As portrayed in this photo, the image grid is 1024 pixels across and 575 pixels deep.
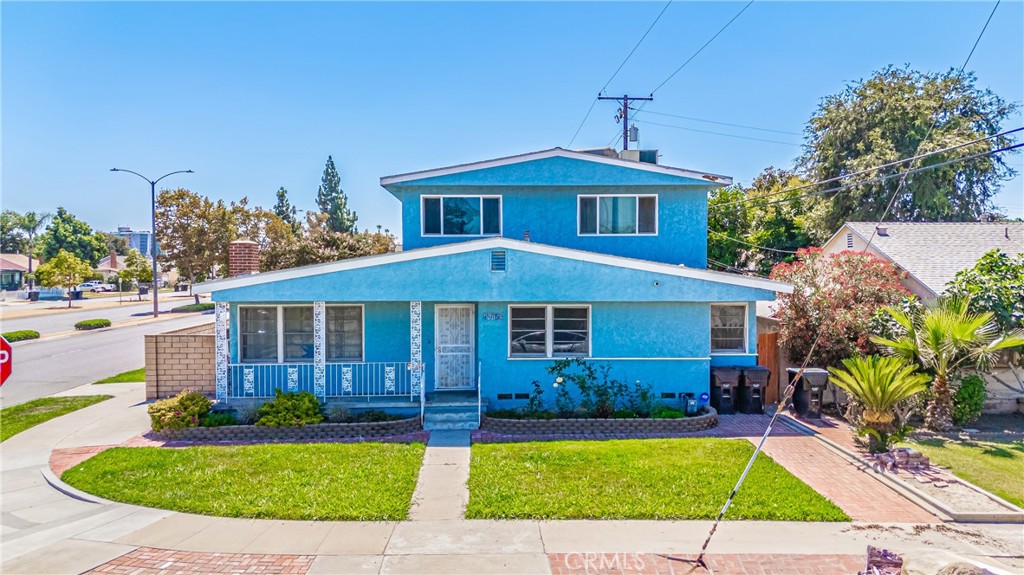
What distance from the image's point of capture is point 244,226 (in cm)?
4725

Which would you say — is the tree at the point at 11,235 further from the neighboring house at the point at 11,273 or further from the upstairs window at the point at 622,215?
the upstairs window at the point at 622,215

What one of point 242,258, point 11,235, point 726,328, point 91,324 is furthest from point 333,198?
point 11,235

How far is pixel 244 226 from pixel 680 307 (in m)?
43.0

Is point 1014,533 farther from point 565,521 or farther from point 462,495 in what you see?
point 462,495

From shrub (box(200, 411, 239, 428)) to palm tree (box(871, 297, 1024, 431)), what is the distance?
1382 cm

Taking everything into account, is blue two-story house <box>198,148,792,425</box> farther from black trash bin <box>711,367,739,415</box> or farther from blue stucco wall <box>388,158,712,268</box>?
blue stucco wall <box>388,158,712,268</box>

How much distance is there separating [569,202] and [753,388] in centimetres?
660

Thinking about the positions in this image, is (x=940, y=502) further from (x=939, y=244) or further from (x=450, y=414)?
(x=939, y=244)

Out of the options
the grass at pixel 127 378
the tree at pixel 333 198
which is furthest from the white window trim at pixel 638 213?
the tree at pixel 333 198

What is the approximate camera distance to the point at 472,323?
14.0 meters

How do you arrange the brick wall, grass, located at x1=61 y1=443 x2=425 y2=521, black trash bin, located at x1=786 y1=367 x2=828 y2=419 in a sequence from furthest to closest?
the brick wall → black trash bin, located at x1=786 y1=367 x2=828 y2=419 → grass, located at x1=61 y1=443 x2=425 y2=521

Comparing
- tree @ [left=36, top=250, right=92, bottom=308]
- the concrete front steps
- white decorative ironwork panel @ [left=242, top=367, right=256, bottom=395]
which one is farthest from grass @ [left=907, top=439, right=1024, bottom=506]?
tree @ [left=36, top=250, right=92, bottom=308]

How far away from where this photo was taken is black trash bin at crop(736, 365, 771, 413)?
13.4 meters

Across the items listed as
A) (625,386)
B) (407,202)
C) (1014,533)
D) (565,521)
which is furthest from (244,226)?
(1014,533)
